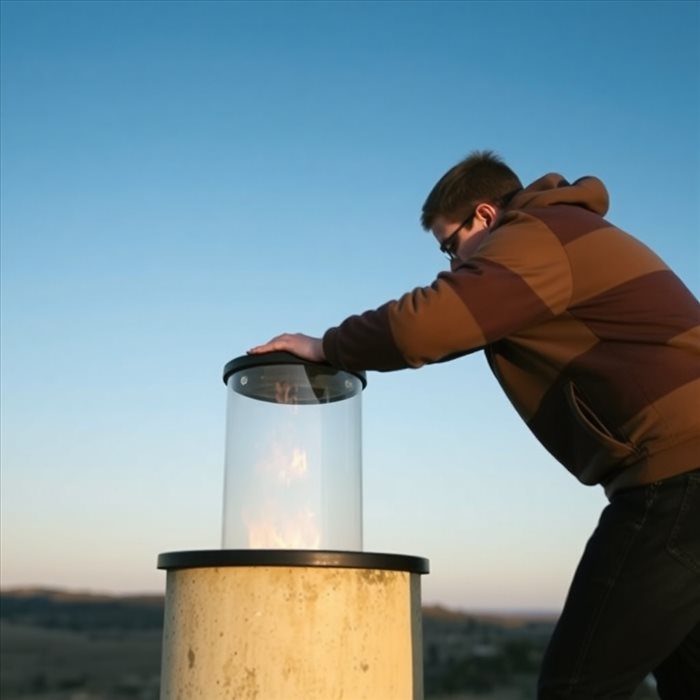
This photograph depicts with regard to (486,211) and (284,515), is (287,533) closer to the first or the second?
(284,515)

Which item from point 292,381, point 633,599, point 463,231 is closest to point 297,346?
point 292,381

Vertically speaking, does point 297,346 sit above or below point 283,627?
above

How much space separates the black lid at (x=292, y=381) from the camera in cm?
268

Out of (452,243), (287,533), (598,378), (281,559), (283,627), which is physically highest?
(452,243)

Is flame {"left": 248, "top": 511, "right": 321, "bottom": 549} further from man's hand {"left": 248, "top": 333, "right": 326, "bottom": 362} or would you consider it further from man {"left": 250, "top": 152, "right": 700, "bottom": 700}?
man {"left": 250, "top": 152, "right": 700, "bottom": 700}

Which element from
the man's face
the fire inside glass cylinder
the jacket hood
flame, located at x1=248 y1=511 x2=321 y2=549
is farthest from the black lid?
the jacket hood

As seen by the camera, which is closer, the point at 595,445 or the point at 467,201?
the point at 595,445

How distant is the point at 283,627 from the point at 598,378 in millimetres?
987

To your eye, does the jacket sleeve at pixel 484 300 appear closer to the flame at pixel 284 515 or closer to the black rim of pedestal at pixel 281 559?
the black rim of pedestal at pixel 281 559

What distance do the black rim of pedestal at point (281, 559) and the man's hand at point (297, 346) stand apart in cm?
51

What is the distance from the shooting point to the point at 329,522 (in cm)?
290

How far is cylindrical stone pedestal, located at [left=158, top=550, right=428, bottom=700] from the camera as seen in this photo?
2.24 m

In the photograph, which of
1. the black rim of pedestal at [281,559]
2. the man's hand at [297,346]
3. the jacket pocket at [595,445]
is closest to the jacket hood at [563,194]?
the jacket pocket at [595,445]

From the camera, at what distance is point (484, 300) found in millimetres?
1983
